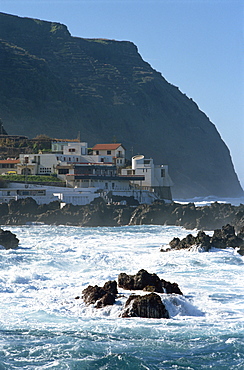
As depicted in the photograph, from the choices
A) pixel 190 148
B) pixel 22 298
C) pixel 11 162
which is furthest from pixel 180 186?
pixel 22 298

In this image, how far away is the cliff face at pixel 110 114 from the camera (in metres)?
173

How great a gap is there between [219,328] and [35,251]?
20047mm

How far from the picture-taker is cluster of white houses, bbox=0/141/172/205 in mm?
70438

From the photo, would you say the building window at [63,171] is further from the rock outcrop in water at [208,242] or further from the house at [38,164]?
the rock outcrop in water at [208,242]

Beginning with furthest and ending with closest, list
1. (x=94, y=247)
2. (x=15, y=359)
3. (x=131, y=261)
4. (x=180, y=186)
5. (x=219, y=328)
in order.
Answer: (x=180, y=186) < (x=94, y=247) < (x=131, y=261) < (x=219, y=328) < (x=15, y=359)

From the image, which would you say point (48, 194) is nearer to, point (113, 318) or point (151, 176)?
point (151, 176)

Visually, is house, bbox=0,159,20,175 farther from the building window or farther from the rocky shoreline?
the rocky shoreline

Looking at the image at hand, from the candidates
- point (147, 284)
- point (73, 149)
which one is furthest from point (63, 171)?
point (147, 284)

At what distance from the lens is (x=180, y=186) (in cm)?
16575

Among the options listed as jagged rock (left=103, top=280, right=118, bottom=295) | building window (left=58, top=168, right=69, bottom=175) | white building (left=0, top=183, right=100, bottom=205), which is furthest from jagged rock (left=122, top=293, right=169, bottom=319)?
building window (left=58, top=168, right=69, bottom=175)

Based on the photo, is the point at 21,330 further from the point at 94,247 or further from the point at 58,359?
the point at 94,247

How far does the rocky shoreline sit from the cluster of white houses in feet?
12.0

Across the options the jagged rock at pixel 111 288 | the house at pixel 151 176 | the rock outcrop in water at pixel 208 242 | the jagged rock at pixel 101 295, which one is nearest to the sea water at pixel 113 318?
the jagged rock at pixel 101 295

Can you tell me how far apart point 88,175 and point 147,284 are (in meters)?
48.5
